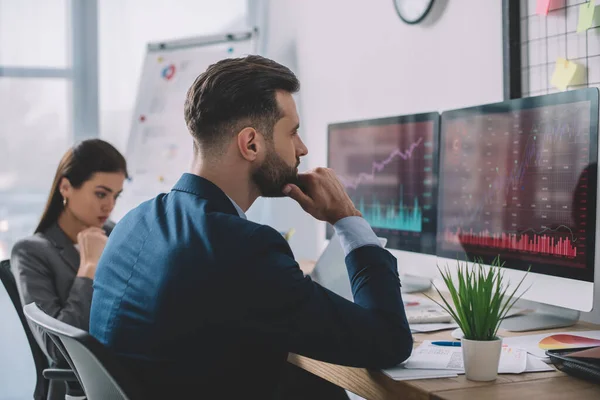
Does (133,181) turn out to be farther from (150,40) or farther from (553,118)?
(553,118)

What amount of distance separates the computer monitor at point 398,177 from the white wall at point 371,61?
266 millimetres

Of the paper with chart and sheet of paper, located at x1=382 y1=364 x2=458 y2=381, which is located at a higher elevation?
the paper with chart

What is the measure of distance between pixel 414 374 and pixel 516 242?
53cm

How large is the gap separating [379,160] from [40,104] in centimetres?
197

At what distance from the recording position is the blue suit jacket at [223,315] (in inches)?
45.8

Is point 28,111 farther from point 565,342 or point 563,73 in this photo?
point 565,342

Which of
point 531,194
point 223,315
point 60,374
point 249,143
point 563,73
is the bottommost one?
point 60,374

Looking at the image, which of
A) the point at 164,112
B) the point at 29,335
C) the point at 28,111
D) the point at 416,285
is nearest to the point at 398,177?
the point at 416,285

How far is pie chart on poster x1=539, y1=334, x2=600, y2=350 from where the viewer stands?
139 cm

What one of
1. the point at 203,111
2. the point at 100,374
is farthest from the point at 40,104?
the point at 100,374

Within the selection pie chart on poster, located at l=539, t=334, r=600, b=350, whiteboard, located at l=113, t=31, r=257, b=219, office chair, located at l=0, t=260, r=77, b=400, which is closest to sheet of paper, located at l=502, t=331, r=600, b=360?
pie chart on poster, located at l=539, t=334, r=600, b=350

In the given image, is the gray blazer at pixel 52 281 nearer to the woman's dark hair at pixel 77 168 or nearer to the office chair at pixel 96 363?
the woman's dark hair at pixel 77 168

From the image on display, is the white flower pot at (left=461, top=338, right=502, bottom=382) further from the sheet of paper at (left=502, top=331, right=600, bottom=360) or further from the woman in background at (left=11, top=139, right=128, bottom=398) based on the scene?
the woman in background at (left=11, top=139, right=128, bottom=398)

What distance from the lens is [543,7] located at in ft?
6.28
